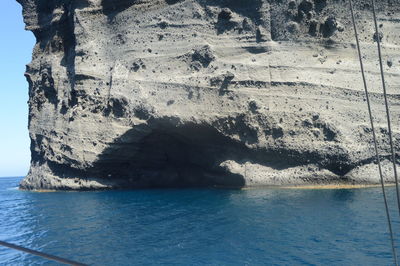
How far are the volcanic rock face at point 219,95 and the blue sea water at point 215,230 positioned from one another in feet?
11.0

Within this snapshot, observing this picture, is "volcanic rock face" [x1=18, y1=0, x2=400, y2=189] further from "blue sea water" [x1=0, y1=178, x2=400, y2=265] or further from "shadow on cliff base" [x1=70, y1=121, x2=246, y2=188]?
"blue sea water" [x1=0, y1=178, x2=400, y2=265]

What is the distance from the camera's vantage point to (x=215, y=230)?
37.5 ft

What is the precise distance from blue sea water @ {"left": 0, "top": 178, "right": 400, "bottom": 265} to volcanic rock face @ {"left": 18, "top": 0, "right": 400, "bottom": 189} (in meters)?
3.34

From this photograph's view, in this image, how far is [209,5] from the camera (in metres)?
23.6

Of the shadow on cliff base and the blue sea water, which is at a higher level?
the shadow on cliff base

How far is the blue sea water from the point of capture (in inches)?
352

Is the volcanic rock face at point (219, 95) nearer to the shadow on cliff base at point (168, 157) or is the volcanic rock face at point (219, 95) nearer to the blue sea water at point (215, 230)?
the shadow on cliff base at point (168, 157)

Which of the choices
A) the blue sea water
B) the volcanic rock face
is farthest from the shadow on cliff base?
the blue sea water

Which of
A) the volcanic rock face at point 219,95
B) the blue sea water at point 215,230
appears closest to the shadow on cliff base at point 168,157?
the volcanic rock face at point 219,95

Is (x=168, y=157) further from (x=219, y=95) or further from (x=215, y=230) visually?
(x=215, y=230)

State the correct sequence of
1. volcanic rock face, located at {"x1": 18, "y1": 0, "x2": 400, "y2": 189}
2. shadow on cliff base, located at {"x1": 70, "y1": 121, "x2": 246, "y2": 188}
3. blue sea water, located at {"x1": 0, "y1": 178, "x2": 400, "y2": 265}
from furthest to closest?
1. shadow on cliff base, located at {"x1": 70, "y1": 121, "x2": 246, "y2": 188}
2. volcanic rock face, located at {"x1": 18, "y1": 0, "x2": 400, "y2": 189}
3. blue sea water, located at {"x1": 0, "y1": 178, "x2": 400, "y2": 265}

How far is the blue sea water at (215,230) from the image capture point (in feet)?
29.3

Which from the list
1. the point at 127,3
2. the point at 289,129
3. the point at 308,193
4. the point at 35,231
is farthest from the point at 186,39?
the point at 35,231

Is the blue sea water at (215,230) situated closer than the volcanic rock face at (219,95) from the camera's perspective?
Yes
